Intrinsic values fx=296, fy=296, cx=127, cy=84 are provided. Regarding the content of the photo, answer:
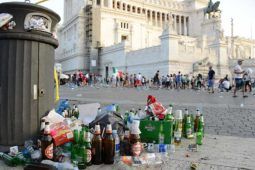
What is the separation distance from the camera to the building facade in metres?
32.5

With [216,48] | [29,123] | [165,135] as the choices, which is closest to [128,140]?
[165,135]

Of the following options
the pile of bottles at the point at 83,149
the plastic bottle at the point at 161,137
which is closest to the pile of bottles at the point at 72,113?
the pile of bottles at the point at 83,149

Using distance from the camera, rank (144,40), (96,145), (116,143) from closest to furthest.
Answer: (96,145)
(116,143)
(144,40)

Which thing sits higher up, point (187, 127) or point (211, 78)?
point (211, 78)

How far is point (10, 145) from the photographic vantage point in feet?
12.4

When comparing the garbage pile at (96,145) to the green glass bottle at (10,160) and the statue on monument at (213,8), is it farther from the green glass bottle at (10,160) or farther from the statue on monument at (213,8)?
the statue on monument at (213,8)

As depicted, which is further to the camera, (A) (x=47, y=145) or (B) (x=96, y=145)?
(B) (x=96, y=145)

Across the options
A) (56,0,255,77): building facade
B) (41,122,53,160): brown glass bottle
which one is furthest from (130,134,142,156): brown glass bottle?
(56,0,255,77): building facade

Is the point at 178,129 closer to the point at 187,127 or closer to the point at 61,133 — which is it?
the point at 187,127

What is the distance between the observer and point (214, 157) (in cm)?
398

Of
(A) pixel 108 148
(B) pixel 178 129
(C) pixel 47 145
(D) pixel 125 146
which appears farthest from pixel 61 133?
(B) pixel 178 129

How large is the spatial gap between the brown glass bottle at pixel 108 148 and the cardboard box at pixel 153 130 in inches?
32.9

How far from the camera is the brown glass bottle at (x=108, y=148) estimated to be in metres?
3.62

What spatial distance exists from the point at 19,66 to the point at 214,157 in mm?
2827
